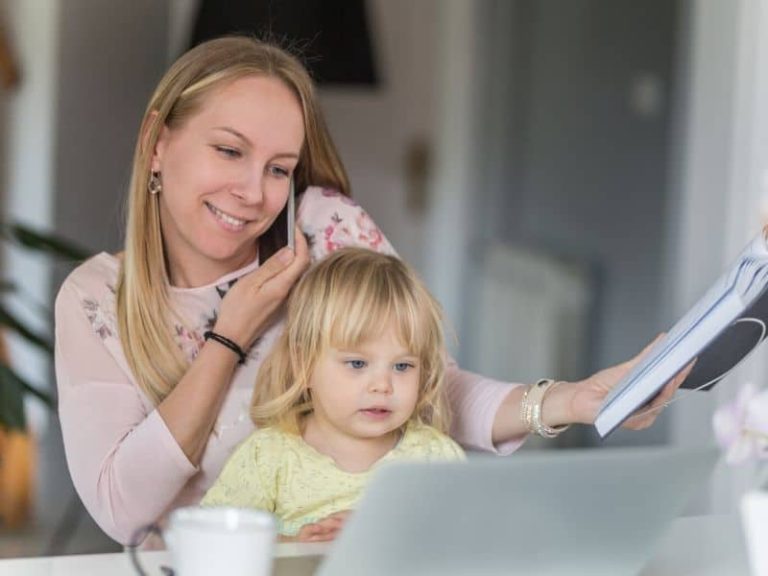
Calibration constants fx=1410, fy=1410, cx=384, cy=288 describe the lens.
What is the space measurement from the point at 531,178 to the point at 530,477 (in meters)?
3.54

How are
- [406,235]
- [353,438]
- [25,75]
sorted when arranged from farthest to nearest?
1. [406,235]
2. [25,75]
3. [353,438]

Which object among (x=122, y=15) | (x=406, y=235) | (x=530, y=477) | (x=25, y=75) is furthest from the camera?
(x=406, y=235)

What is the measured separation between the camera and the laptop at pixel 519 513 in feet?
3.33

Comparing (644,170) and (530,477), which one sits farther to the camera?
(644,170)

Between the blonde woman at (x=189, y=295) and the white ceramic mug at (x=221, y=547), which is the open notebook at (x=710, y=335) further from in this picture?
the white ceramic mug at (x=221, y=547)

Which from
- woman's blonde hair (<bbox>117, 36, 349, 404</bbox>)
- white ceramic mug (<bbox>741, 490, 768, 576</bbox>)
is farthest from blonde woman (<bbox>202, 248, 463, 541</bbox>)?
white ceramic mug (<bbox>741, 490, 768, 576</bbox>)

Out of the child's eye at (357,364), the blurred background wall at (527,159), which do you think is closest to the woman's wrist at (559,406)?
the child's eye at (357,364)

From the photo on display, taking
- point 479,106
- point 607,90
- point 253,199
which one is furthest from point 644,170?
point 253,199

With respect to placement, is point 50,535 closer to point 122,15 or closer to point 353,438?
point 122,15

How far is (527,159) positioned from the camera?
14.9ft

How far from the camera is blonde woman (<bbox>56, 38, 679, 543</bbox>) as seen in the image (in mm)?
1368

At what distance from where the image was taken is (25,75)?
3.42m

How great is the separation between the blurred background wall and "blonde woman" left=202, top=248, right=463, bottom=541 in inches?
63.9

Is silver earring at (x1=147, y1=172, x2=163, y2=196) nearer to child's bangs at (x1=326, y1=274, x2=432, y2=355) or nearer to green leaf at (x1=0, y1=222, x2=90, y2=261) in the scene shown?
child's bangs at (x1=326, y1=274, x2=432, y2=355)
